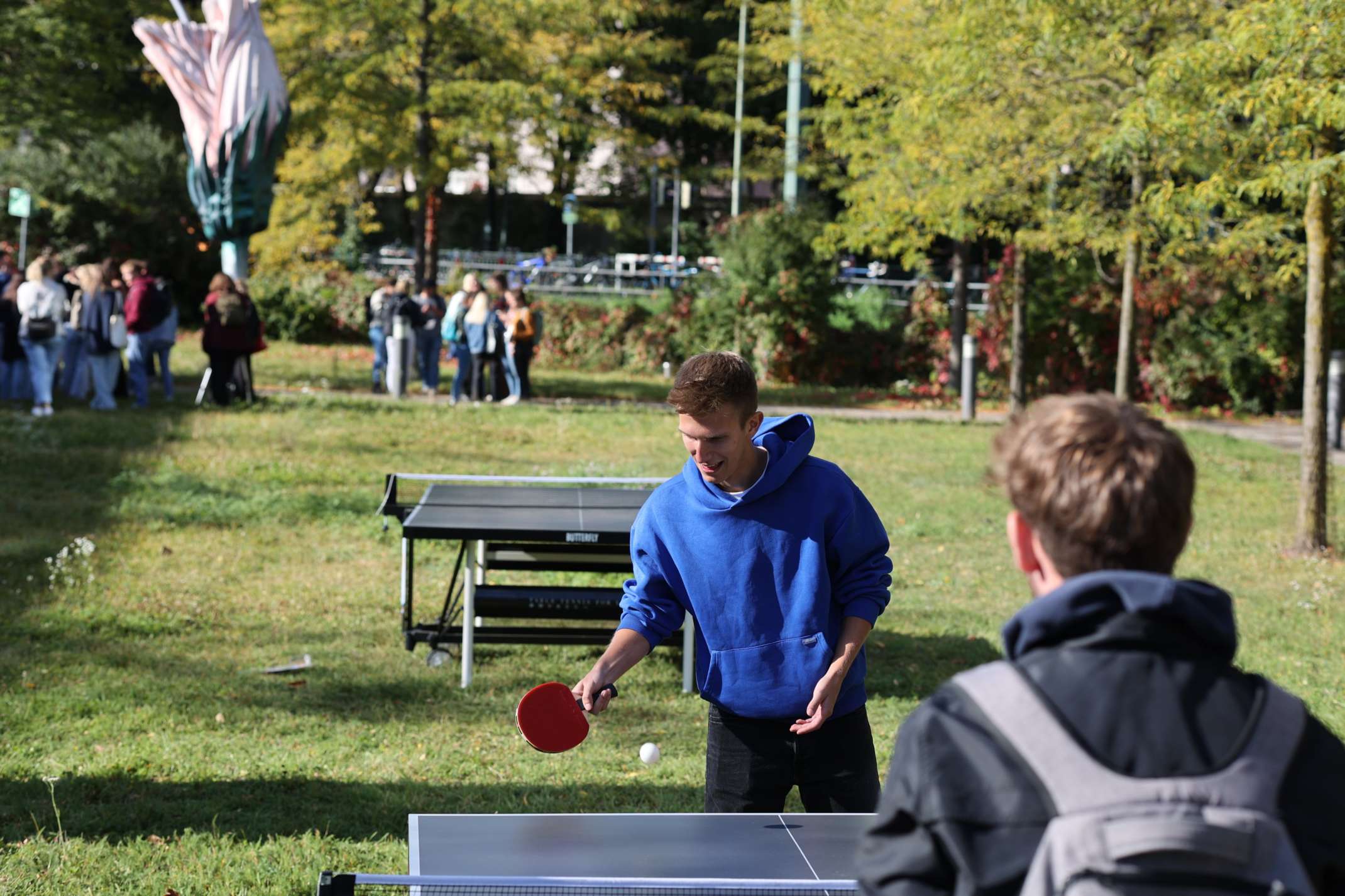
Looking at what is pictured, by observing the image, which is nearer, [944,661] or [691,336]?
[944,661]

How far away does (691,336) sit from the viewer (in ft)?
92.3

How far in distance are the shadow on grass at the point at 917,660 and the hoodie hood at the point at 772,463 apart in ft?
13.4

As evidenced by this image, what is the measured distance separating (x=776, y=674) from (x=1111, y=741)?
2051 mm

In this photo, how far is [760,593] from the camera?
3.75 m

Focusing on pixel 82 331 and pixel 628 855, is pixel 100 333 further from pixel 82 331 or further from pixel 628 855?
pixel 628 855

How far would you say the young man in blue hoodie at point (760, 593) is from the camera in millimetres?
3736

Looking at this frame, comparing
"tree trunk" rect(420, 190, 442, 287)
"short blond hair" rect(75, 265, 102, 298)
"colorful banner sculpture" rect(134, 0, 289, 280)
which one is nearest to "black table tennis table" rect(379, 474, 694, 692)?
"short blond hair" rect(75, 265, 102, 298)

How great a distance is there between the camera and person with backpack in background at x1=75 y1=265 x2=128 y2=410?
59.1 feet

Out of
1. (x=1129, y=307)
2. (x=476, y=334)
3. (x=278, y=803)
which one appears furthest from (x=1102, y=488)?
(x=476, y=334)

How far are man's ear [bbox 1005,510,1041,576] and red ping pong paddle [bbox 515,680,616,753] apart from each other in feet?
5.50

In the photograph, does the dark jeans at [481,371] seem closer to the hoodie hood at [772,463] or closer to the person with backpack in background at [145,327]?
the person with backpack in background at [145,327]

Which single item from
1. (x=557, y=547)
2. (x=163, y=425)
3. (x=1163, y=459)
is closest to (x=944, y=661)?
(x=557, y=547)

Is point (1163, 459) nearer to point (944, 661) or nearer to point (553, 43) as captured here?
point (944, 661)

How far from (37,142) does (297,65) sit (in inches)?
202
